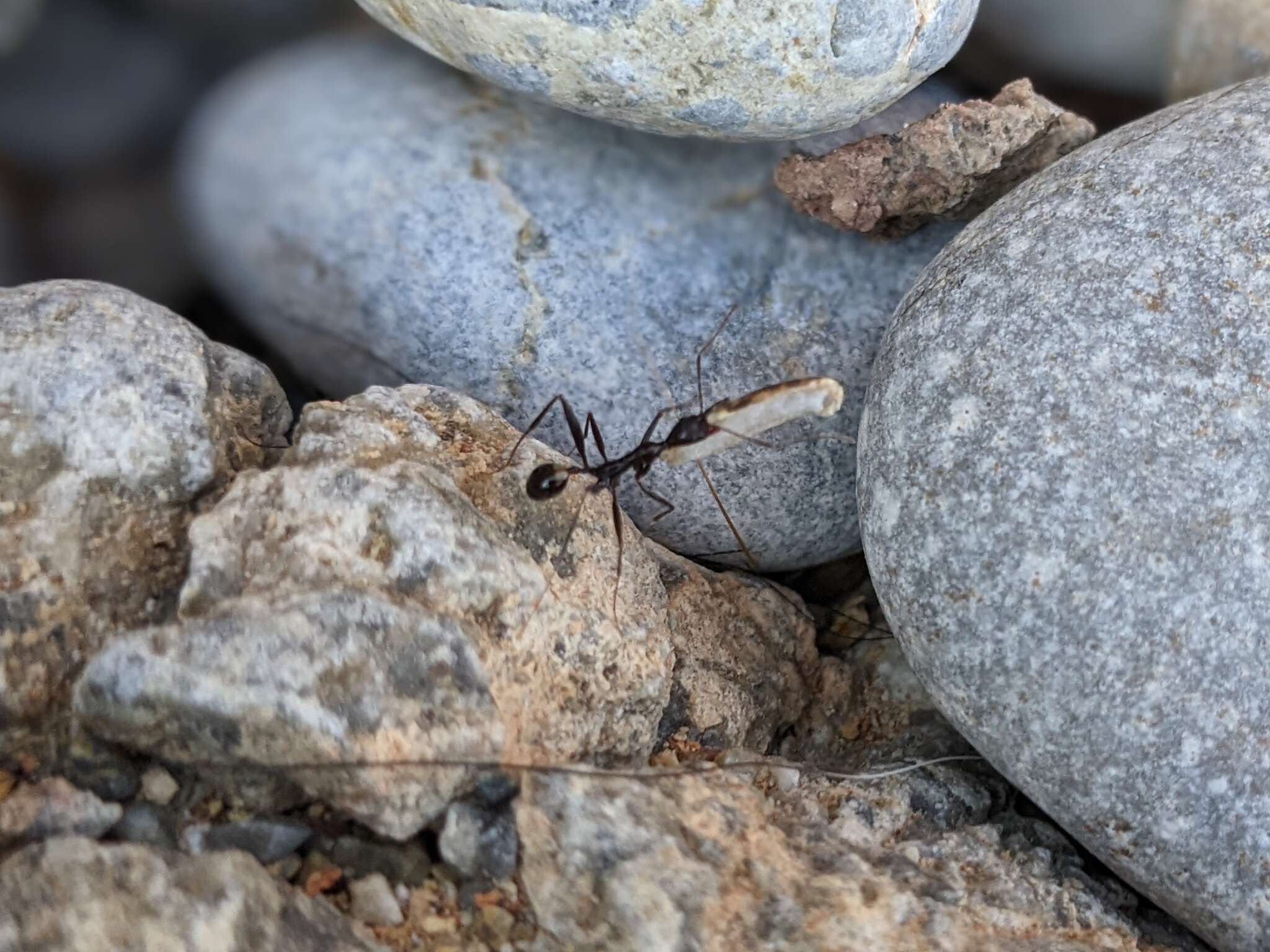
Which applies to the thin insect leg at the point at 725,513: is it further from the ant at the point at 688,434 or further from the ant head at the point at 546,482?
→ the ant head at the point at 546,482

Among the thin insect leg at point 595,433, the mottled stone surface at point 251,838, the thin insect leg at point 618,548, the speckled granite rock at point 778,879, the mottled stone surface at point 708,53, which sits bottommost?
the mottled stone surface at point 251,838

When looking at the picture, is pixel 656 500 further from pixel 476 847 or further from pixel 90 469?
pixel 90 469

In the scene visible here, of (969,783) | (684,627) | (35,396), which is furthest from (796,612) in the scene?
(35,396)

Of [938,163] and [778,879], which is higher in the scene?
[938,163]

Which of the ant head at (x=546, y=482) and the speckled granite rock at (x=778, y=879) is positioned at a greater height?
the ant head at (x=546, y=482)

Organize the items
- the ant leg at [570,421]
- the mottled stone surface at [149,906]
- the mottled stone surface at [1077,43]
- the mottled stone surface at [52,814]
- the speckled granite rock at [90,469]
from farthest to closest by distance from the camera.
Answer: the mottled stone surface at [1077,43]
the ant leg at [570,421]
the speckled granite rock at [90,469]
the mottled stone surface at [52,814]
the mottled stone surface at [149,906]

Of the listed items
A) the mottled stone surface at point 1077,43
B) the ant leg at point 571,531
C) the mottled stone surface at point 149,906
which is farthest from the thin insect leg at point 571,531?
the mottled stone surface at point 1077,43

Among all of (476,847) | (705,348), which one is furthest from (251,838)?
(705,348)

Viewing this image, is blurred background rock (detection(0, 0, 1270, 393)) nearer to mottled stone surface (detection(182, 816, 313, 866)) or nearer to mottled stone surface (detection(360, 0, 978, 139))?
mottled stone surface (detection(360, 0, 978, 139))
